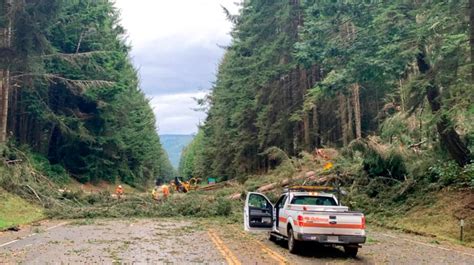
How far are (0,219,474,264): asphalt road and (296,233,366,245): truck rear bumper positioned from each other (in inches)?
16.2

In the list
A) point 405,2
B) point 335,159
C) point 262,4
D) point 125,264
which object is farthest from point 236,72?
point 125,264

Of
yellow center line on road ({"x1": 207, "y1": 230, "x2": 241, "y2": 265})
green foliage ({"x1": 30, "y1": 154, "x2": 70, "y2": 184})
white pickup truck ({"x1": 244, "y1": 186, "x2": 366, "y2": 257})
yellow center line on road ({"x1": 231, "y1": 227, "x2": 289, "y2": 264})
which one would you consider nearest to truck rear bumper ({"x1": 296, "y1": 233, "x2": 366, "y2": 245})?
white pickup truck ({"x1": 244, "y1": 186, "x2": 366, "y2": 257})

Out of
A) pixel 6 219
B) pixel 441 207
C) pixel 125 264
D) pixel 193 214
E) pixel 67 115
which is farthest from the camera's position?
pixel 67 115

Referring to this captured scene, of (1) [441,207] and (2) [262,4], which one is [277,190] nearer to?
(1) [441,207]

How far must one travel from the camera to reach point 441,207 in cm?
1897

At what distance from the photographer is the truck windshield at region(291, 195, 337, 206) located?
48.0ft

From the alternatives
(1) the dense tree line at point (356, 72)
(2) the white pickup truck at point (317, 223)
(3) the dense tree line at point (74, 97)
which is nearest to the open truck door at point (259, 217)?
(2) the white pickup truck at point (317, 223)

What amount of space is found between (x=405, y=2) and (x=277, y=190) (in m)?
12.1

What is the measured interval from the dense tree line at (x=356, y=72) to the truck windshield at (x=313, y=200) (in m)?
4.83

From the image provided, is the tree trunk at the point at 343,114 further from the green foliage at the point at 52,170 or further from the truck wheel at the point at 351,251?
the green foliage at the point at 52,170

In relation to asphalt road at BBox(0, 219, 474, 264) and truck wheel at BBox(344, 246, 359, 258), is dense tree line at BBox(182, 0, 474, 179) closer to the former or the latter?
asphalt road at BBox(0, 219, 474, 264)

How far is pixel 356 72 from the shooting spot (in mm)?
20734

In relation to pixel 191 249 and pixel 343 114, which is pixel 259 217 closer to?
pixel 191 249

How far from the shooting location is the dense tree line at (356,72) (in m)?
16.5
